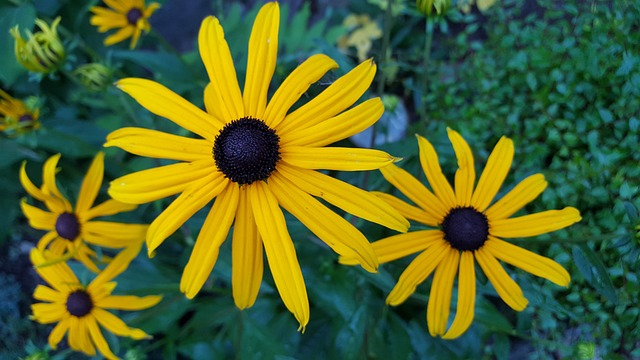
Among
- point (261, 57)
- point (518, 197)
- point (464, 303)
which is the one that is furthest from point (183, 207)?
point (518, 197)

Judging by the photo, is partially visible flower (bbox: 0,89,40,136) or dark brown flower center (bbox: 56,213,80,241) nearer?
dark brown flower center (bbox: 56,213,80,241)

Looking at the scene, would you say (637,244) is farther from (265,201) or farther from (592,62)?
(265,201)

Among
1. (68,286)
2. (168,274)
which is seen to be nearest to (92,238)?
(68,286)

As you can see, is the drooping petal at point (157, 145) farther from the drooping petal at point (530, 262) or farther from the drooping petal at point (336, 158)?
the drooping petal at point (530, 262)

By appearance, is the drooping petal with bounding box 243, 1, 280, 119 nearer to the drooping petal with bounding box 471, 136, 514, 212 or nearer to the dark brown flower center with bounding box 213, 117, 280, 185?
the dark brown flower center with bounding box 213, 117, 280, 185

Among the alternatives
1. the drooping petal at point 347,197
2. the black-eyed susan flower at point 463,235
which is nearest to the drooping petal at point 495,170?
the black-eyed susan flower at point 463,235

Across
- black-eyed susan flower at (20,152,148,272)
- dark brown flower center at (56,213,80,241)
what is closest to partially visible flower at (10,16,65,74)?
black-eyed susan flower at (20,152,148,272)

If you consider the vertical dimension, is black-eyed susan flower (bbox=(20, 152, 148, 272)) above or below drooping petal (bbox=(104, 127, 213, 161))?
below
